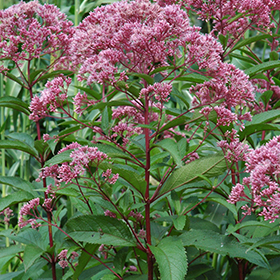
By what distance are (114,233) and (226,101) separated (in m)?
0.54

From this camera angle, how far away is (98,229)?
1037mm

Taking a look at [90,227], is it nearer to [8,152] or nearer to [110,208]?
[110,208]

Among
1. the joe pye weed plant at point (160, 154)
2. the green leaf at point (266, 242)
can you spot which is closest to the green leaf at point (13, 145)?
the joe pye weed plant at point (160, 154)

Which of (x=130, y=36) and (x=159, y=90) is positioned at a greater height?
(x=130, y=36)

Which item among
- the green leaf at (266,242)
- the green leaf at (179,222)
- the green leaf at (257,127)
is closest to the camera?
the green leaf at (266,242)

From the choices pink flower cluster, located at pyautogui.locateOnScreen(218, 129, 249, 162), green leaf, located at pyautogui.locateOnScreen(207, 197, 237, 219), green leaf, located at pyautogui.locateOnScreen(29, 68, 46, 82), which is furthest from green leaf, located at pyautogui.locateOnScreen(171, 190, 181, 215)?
green leaf, located at pyautogui.locateOnScreen(29, 68, 46, 82)

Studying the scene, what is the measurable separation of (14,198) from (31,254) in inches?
8.4

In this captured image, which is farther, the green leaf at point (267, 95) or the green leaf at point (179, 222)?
the green leaf at point (267, 95)

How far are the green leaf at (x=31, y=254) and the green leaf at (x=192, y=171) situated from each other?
522 mm

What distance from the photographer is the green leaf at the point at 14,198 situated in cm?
121

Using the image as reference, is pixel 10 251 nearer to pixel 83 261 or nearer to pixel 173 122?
pixel 83 261

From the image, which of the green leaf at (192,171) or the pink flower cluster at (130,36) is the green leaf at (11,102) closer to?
the pink flower cluster at (130,36)

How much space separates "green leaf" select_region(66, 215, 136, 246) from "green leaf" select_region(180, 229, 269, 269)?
0.60 feet

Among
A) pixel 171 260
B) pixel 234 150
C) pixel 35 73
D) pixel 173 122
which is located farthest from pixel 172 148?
pixel 35 73
